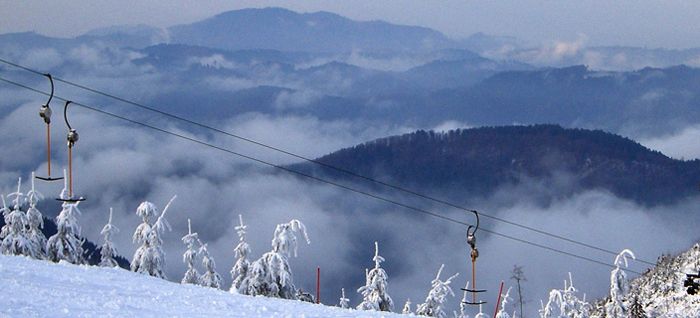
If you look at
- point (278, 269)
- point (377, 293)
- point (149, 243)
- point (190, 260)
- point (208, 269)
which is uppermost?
point (149, 243)

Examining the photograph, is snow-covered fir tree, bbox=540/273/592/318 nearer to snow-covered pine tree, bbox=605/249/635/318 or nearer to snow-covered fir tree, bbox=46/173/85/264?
snow-covered pine tree, bbox=605/249/635/318

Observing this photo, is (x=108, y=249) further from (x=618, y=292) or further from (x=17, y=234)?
(x=618, y=292)

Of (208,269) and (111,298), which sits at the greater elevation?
(208,269)

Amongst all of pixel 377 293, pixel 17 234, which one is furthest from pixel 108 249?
pixel 377 293

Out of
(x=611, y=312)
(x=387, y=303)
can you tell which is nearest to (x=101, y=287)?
(x=387, y=303)

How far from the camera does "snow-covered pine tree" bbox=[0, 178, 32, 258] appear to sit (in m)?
45.8

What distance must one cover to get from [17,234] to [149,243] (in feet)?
23.1

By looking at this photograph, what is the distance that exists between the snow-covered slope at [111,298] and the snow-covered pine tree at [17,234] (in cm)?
1752

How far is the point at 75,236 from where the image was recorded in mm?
48156

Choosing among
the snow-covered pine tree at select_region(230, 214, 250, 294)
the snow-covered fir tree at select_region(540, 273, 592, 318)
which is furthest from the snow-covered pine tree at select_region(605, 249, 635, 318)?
the snow-covered pine tree at select_region(230, 214, 250, 294)

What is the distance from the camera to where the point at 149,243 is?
4612cm

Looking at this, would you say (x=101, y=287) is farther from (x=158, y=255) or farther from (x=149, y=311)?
(x=158, y=255)

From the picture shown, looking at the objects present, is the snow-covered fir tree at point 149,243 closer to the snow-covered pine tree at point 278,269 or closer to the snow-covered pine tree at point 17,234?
the snow-covered pine tree at point 17,234

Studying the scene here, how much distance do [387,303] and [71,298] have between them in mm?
Result: 26221
